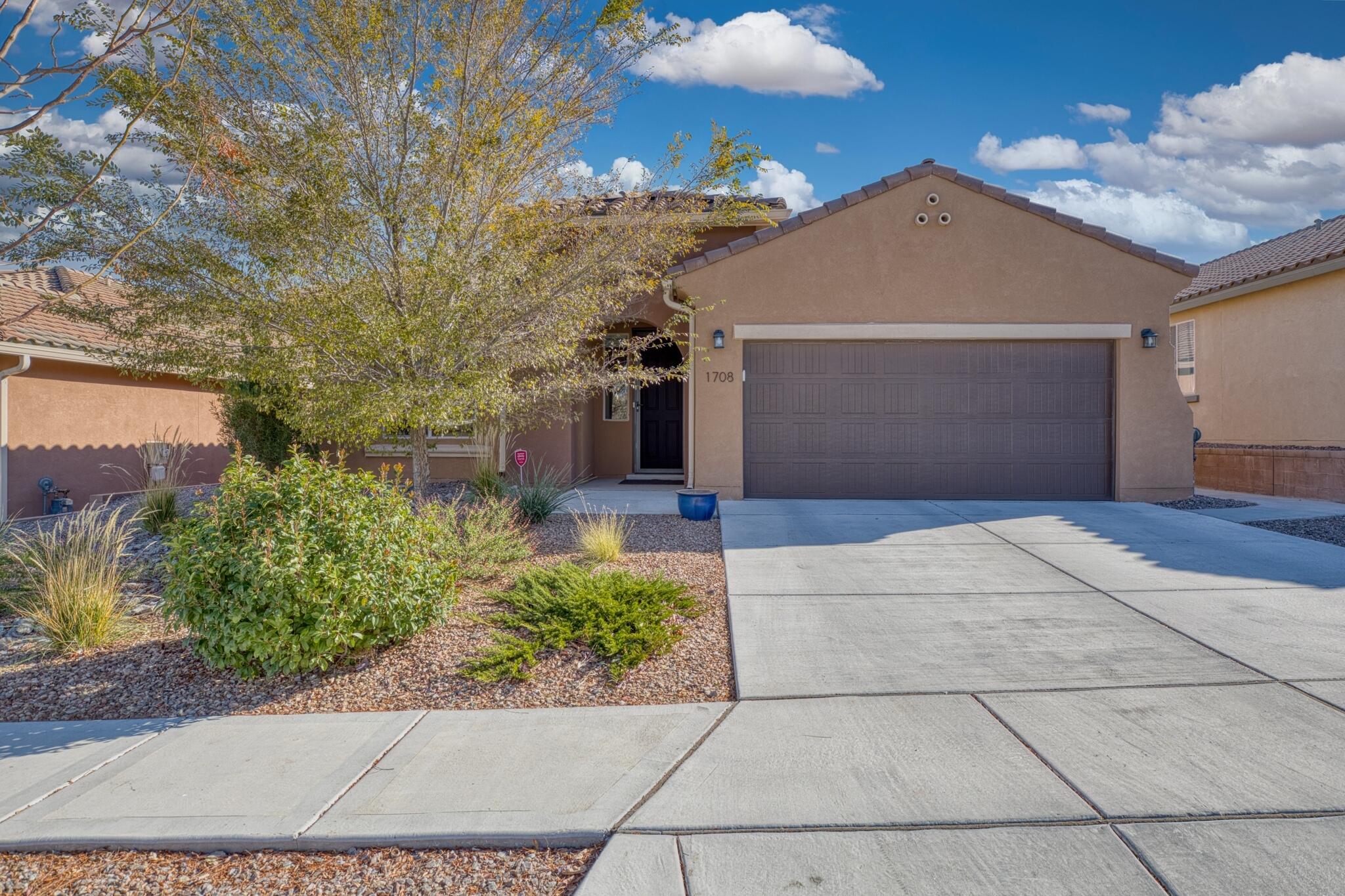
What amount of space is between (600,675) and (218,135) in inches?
200

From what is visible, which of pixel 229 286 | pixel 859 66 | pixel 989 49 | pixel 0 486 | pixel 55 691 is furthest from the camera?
pixel 859 66

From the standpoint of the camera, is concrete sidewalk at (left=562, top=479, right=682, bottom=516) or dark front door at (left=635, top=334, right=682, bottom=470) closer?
concrete sidewalk at (left=562, top=479, right=682, bottom=516)

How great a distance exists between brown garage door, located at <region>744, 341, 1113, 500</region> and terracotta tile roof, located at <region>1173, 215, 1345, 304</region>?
325cm

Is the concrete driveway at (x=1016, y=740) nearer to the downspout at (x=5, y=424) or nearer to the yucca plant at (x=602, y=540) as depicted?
the yucca plant at (x=602, y=540)

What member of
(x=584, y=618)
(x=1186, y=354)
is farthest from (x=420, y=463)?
(x=1186, y=354)

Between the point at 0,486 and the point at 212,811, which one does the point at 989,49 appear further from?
the point at 0,486

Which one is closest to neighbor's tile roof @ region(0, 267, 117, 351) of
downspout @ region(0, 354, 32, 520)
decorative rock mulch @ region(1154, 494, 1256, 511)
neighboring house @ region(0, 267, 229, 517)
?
neighboring house @ region(0, 267, 229, 517)

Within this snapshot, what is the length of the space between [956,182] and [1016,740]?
9012 millimetres

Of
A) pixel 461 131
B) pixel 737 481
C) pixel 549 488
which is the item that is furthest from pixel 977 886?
pixel 737 481

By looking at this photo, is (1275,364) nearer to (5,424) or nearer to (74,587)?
(74,587)

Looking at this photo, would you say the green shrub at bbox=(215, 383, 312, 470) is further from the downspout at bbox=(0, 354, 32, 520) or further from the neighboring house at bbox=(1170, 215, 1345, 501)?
the neighboring house at bbox=(1170, 215, 1345, 501)

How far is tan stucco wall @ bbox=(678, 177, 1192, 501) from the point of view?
1093 cm

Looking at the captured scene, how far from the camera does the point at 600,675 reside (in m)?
4.72

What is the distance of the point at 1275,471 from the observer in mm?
12312
